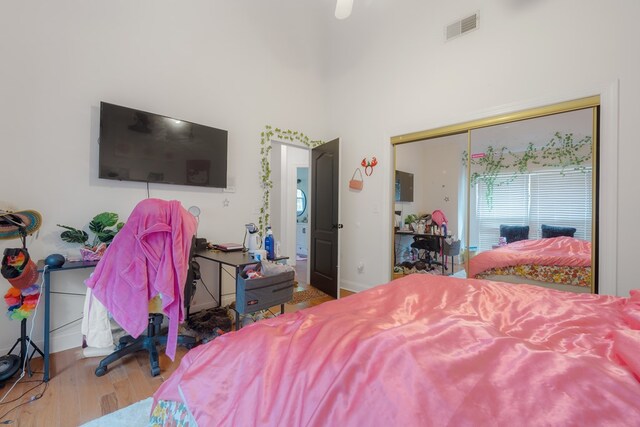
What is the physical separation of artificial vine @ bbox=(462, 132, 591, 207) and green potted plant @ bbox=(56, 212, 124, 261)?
344 centimetres

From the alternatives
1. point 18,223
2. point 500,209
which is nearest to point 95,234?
point 18,223

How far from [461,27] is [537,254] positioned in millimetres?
2469

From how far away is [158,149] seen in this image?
8.39 ft

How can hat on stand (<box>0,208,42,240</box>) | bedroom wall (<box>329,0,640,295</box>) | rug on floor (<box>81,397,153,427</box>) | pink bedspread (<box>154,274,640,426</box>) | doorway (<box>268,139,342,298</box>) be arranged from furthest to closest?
doorway (<box>268,139,342,298</box>), bedroom wall (<box>329,0,640,295</box>), hat on stand (<box>0,208,42,240</box>), rug on floor (<box>81,397,153,427</box>), pink bedspread (<box>154,274,640,426</box>)

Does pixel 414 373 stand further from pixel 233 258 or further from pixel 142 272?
pixel 233 258

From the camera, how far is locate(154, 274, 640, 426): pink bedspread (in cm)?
58

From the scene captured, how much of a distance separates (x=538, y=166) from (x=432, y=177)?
1003mm

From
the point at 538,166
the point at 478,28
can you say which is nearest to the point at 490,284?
the point at 538,166

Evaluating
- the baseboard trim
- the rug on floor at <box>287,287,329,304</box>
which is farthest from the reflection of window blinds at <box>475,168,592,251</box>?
the rug on floor at <box>287,287,329,304</box>

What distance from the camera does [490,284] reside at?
1.57m

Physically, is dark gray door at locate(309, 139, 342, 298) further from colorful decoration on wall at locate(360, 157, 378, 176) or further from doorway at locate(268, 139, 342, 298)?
colorful decoration on wall at locate(360, 157, 378, 176)

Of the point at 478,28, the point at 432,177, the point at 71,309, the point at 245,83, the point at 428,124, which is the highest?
the point at 478,28

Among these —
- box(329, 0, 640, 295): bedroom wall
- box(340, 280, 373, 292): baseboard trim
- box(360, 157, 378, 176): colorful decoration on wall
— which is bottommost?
box(340, 280, 373, 292): baseboard trim

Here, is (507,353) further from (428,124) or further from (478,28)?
(478,28)
